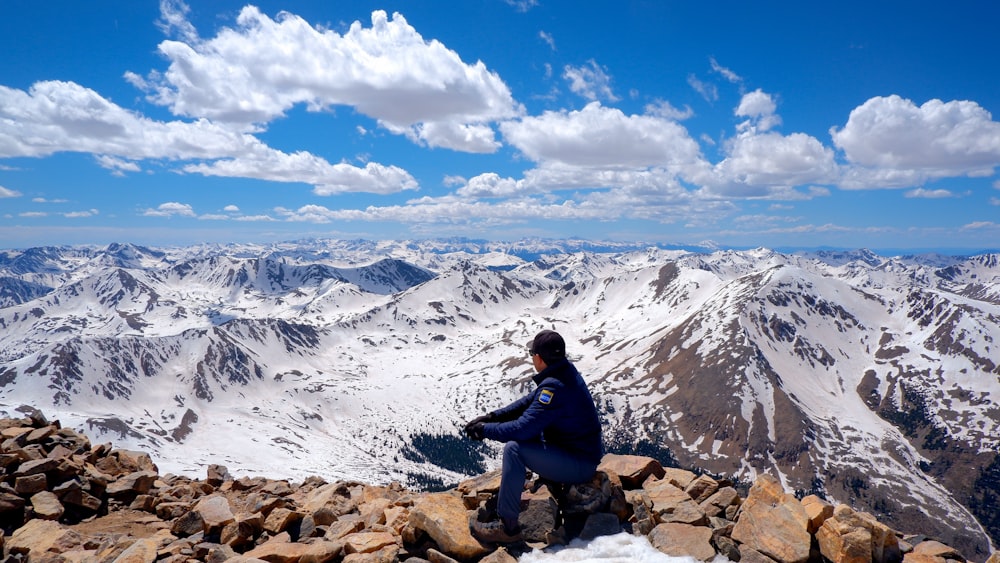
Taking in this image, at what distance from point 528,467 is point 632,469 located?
5.19 m

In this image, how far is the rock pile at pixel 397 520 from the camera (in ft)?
36.7

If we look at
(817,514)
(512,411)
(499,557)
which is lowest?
(499,557)

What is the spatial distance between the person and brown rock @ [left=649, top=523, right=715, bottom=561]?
7.01 ft

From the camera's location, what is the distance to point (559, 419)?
12312 mm

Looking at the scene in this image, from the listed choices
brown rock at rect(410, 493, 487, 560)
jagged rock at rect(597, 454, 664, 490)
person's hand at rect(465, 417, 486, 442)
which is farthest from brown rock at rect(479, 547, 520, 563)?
jagged rock at rect(597, 454, 664, 490)

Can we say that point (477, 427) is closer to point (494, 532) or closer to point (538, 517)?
point (494, 532)

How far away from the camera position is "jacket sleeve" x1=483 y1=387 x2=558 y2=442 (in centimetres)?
1164

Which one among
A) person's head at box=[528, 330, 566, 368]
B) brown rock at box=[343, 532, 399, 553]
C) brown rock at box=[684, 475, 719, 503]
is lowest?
brown rock at box=[343, 532, 399, 553]

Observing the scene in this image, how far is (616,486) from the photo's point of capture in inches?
530

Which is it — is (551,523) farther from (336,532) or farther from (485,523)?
(336,532)

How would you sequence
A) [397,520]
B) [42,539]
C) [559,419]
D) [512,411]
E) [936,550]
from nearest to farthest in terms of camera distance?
[936,550] < [559,419] < [397,520] < [512,411] < [42,539]

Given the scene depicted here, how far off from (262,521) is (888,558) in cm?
1633

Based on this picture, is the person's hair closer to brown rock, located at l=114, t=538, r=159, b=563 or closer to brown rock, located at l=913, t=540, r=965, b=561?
brown rock, located at l=913, t=540, r=965, b=561

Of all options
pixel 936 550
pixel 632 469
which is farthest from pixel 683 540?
pixel 936 550
